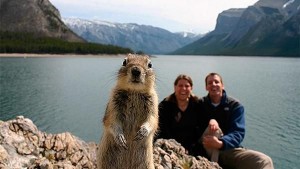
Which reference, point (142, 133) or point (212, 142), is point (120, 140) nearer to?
point (142, 133)

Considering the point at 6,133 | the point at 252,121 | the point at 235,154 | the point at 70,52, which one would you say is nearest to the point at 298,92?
the point at 252,121

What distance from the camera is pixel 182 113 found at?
1098cm

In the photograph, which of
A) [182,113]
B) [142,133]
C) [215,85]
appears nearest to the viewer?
[142,133]

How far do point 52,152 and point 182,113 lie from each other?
375 cm

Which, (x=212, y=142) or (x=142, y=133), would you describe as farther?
(x=212, y=142)

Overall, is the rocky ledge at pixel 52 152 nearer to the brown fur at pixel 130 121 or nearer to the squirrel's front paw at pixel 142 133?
the brown fur at pixel 130 121

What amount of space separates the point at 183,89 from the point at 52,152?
3.96m

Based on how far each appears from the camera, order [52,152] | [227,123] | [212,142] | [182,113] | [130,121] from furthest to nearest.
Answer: [227,123] → [182,113] → [212,142] → [52,152] → [130,121]

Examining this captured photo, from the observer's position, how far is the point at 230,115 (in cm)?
1099

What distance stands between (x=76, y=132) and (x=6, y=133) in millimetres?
21508

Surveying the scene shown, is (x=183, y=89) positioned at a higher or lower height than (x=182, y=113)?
higher

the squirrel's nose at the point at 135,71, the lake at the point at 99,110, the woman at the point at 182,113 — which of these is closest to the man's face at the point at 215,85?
the woman at the point at 182,113

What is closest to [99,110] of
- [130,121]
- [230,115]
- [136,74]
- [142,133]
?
[230,115]

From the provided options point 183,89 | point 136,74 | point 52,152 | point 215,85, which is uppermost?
point 136,74
